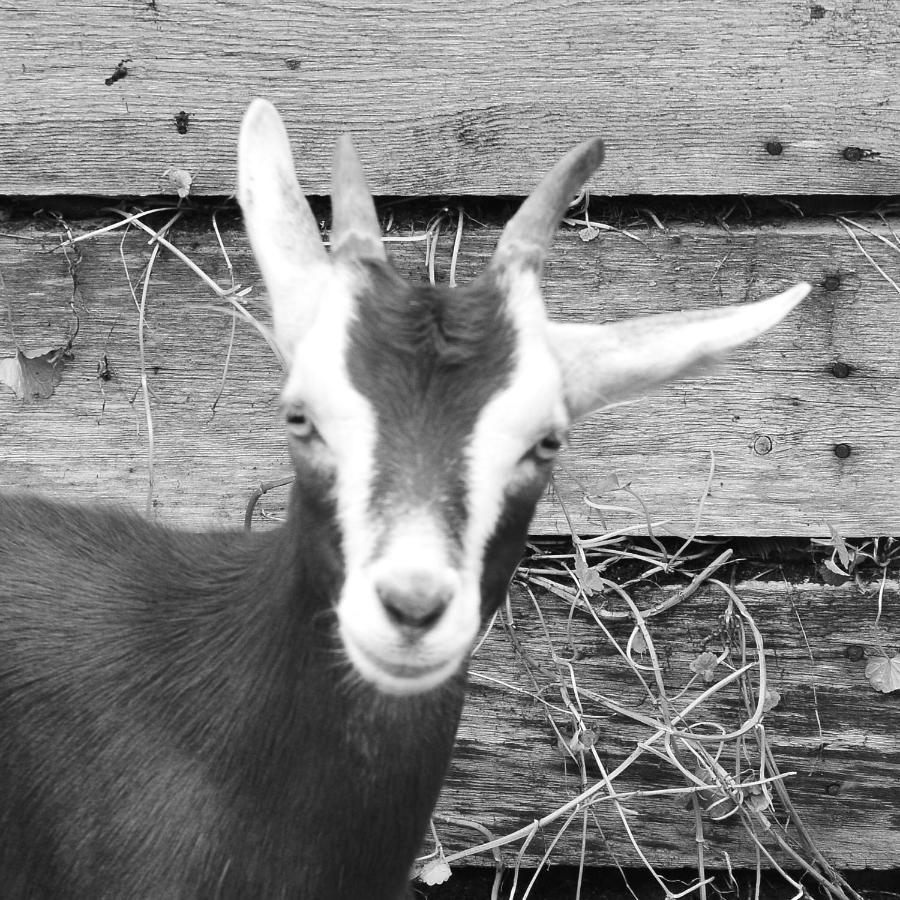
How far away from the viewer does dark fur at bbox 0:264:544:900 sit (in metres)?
2.28

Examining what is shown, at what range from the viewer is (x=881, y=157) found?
327 centimetres

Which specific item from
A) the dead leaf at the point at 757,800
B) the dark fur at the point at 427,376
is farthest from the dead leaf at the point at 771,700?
the dark fur at the point at 427,376

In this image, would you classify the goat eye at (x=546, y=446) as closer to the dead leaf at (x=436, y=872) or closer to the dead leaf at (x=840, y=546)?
the dead leaf at (x=840, y=546)

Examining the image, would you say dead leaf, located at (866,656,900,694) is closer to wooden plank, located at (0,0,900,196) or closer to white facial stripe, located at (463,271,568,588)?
wooden plank, located at (0,0,900,196)

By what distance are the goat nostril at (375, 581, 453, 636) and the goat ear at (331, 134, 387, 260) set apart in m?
0.65

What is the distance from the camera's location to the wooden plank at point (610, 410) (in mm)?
3334

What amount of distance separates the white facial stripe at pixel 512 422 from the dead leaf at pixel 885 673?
1782mm

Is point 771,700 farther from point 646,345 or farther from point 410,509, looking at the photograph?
point 410,509

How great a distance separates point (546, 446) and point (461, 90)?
4.67 feet

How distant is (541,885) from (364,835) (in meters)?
1.78

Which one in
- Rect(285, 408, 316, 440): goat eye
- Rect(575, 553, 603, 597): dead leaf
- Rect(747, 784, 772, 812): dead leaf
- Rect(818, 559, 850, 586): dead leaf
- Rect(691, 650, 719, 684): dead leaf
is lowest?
Rect(747, 784, 772, 812): dead leaf

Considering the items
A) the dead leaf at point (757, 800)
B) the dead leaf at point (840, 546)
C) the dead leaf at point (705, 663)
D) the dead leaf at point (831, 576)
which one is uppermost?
the dead leaf at point (840, 546)

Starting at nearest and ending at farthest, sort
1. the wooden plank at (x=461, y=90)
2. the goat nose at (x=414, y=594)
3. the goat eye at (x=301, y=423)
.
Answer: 1. the goat nose at (x=414, y=594)
2. the goat eye at (x=301, y=423)
3. the wooden plank at (x=461, y=90)

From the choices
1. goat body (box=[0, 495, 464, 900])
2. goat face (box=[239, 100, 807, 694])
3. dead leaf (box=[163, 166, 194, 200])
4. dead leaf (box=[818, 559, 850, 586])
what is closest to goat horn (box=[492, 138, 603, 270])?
goat face (box=[239, 100, 807, 694])
